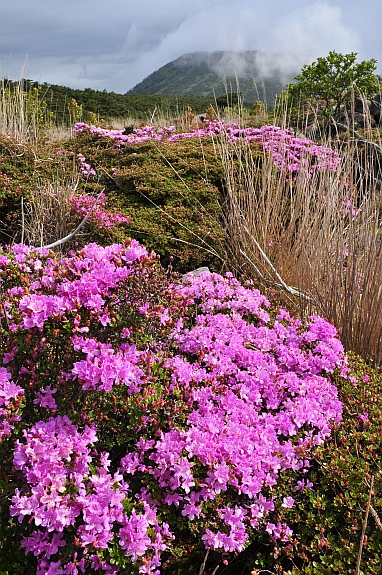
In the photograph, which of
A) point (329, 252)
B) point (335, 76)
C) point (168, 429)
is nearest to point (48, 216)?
point (329, 252)

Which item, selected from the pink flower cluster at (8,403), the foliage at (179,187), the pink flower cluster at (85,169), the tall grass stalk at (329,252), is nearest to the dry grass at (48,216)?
the foliage at (179,187)

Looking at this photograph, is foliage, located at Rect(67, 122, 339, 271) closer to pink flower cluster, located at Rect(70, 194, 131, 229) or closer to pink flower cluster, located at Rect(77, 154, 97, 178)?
pink flower cluster, located at Rect(77, 154, 97, 178)

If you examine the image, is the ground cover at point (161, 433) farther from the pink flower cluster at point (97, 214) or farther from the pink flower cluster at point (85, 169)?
the pink flower cluster at point (85, 169)

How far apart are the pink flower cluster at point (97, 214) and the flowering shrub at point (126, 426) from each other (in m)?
2.37

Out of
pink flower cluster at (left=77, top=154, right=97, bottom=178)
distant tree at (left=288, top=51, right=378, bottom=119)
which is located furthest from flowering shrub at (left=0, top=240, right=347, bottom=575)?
distant tree at (left=288, top=51, right=378, bottom=119)

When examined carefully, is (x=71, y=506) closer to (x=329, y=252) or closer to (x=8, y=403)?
(x=8, y=403)

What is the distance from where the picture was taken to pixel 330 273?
11.2 ft

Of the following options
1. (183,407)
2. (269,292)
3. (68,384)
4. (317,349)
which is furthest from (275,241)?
(68,384)

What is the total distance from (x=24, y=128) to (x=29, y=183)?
8.95ft

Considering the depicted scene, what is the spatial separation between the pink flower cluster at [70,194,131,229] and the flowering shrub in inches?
93.4

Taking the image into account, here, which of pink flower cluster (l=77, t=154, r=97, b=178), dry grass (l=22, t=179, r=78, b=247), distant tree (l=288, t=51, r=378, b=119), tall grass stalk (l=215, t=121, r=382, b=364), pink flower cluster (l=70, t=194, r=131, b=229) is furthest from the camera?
distant tree (l=288, t=51, r=378, b=119)

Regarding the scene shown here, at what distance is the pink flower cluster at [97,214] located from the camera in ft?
15.7

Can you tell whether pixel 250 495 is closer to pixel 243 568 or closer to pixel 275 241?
pixel 243 568

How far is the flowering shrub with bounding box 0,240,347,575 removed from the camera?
1693mm
